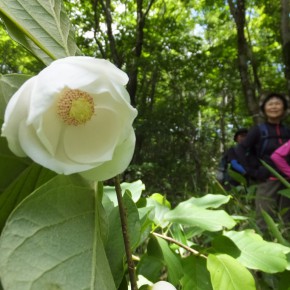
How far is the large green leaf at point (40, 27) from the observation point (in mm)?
440

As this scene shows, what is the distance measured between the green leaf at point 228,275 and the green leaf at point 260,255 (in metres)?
0.07

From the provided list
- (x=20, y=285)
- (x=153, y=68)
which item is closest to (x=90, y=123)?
(x=20, y=285)

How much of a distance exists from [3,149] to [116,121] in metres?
0.12

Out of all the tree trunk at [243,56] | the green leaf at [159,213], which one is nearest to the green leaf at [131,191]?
the green leaf at [159,213]

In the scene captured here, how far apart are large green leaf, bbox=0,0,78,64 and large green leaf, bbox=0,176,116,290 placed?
6.2 inches

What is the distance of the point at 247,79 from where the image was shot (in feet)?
19.0

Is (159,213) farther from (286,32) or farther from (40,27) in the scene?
(286,32)

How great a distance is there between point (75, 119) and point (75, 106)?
0.03m

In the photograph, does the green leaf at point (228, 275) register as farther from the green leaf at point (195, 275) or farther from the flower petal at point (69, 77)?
the flower petal at point (69, 77)

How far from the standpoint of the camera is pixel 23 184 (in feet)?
1.40

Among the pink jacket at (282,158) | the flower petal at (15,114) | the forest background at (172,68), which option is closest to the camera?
the flower petal at (15,114)

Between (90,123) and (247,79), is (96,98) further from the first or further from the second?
(247,79)

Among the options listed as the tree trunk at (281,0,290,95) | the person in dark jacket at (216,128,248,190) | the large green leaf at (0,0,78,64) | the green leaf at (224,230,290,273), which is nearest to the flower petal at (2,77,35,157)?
the large green leaf at (0,0,78,64)

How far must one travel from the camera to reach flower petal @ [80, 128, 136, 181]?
367 mm
